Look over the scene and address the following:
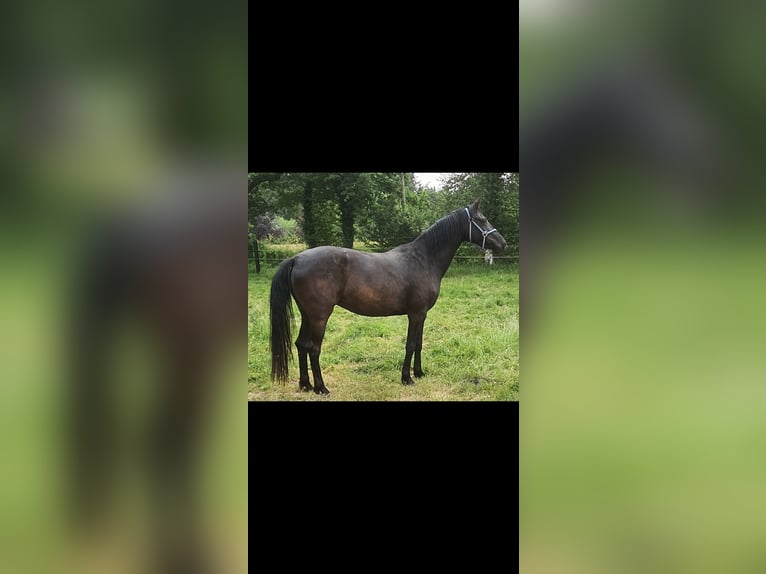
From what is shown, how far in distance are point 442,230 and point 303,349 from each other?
1625 mm

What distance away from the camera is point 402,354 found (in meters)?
5.12

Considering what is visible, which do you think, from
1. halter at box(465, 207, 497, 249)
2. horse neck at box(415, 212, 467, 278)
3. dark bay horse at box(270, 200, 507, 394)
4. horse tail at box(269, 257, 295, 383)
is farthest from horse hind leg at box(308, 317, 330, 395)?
halter at box(465, 207, 497, 249)

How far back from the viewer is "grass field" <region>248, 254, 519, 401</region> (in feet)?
16.5

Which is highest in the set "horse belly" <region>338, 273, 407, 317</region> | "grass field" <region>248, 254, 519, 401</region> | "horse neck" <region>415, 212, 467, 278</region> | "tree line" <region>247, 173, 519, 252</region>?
"tree line" <region>247, 173, 519, 252</region>

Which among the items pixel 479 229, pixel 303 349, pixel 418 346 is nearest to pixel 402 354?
pixel 418 346

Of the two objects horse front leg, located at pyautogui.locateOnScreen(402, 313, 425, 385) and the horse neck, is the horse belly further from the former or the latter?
the horse neck
